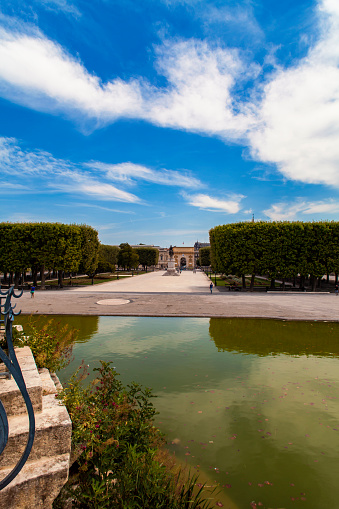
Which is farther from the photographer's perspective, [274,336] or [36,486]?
[274,336]

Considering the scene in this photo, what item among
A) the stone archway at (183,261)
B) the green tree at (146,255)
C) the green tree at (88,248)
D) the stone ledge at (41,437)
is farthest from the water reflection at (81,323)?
the stone archway at (183,261)

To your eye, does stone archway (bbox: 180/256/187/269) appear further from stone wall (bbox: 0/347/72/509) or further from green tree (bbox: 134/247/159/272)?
stone wall (bbox: 0/347/72/509)

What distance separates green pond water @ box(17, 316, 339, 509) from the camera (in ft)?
16.2

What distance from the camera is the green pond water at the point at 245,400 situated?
194 inches

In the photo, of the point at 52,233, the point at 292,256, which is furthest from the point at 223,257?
the point at 52,233

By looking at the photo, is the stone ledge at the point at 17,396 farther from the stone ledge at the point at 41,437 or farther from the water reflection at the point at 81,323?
the water reflection at the point at 81,323

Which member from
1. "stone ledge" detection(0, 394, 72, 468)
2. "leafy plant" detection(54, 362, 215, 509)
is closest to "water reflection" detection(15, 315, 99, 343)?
"leafy plant" detection(54, 362, 215, 509)

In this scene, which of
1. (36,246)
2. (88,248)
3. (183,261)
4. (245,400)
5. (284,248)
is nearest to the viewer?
(245,400)

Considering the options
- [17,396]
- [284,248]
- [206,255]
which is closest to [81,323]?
[17,396]

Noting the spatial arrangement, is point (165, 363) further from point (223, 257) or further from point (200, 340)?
point (223, 257)

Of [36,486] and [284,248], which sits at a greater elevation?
[284,248]

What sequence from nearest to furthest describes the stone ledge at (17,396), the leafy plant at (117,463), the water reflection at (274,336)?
the leafy plant at (117,463) → the stone ledge at (17,396) → the water reflection at (274,336)

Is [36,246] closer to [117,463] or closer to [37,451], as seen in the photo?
[37,451]

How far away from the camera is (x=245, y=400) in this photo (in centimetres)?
749
